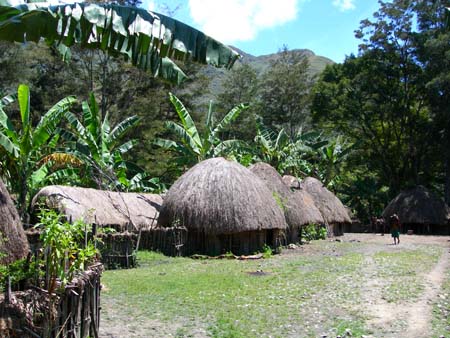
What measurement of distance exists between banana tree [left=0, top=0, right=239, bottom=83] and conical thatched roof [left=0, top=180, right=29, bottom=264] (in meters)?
3.31

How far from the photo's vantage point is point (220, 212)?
16.6 meters

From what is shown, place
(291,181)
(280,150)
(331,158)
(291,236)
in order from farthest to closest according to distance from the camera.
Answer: (331,158)
(280,150)
(291,181)
(291,236)

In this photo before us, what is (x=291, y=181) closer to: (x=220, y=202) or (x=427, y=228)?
(x=220, y=202)

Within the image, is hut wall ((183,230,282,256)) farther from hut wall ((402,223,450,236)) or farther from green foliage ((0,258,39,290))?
hut wall ((402,223,450,236))

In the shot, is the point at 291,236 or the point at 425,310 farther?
the point at 291,236

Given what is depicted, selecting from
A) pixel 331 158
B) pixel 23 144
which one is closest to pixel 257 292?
pixel 23 144

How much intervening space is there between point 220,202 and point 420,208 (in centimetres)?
1840

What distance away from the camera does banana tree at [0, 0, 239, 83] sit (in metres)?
6.66

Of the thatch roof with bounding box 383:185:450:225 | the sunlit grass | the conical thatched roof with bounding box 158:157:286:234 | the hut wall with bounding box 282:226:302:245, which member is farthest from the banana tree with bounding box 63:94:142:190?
the thatch roof with bounding box 383:185:450:225

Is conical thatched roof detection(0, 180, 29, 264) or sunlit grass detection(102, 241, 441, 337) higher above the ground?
conical thatched roof detection(0, 180, 29, 264)

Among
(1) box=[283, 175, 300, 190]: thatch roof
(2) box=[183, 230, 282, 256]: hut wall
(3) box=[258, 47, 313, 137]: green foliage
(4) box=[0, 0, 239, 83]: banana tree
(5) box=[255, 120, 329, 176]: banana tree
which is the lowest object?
(2) box=[183, 230, 282, 256]: hut wall

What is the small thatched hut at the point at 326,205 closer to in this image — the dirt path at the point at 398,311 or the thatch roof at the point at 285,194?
the thatch roof at the point at 285,194

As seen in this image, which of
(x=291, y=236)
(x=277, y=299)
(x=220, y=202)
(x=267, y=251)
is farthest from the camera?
(x=291, y=236)

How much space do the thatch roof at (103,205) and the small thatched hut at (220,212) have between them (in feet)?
4.07
